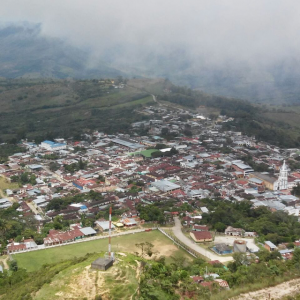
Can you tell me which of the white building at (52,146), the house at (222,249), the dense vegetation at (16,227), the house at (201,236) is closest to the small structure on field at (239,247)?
the house at (222,249)

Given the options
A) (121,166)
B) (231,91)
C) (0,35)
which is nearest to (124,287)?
(121,166)

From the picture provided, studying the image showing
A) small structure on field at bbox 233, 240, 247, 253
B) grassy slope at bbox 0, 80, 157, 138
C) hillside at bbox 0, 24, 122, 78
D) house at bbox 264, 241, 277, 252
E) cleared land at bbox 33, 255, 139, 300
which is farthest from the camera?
hillside at bbox 0, 24, 122, 78

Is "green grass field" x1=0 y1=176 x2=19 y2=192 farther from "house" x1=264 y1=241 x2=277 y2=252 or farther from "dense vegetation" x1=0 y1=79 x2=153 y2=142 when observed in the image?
"house" x1=264 y1=241 x2=277 y2=252

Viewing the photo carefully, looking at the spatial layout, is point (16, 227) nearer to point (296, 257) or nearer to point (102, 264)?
point (102, 264)

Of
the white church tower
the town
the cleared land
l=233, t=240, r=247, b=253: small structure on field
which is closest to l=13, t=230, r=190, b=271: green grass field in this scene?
the town

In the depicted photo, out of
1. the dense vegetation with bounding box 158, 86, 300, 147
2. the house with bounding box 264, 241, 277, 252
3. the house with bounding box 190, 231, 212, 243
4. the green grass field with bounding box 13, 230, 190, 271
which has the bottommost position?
the dense vegetation with bounding box 158, 86, 300, 147

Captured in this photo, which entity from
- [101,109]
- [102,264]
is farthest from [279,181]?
[101,109]

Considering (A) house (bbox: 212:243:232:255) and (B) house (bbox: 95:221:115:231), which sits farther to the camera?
(B) house (bbox: 95:221:115:231)
